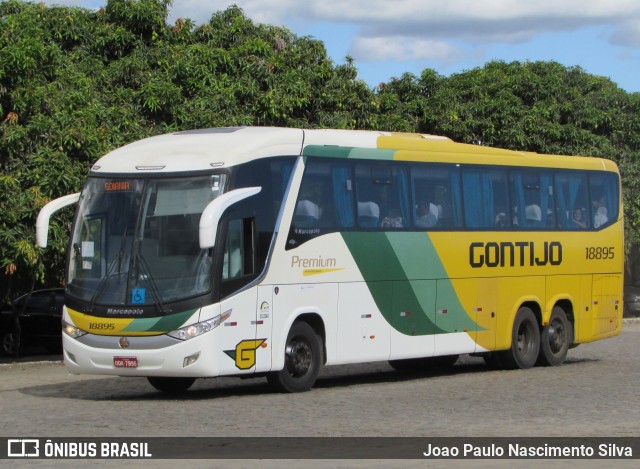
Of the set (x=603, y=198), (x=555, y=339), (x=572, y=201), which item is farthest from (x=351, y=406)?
(x=603, y=198)

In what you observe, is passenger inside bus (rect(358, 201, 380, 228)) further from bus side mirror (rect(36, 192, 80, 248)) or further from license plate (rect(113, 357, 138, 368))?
license plate (rect(113, 357, 138, 368))

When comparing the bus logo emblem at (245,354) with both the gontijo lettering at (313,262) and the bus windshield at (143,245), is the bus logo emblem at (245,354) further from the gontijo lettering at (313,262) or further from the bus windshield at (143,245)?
the gontijo lettering at (313,262)

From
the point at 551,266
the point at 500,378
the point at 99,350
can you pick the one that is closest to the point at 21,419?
the point at 99,350

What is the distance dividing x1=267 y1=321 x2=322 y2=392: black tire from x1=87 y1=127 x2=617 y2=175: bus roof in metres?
2.46

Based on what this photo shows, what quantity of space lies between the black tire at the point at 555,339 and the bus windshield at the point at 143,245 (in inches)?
339

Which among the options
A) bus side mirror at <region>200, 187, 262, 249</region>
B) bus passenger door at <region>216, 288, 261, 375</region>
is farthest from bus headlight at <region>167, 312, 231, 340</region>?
bus side mirror at <region>200, 187, 262, 249</region>

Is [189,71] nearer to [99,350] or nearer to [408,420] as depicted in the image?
[99,350]

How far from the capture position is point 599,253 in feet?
82.2

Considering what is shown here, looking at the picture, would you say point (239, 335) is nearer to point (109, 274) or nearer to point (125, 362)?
point (125, 362)

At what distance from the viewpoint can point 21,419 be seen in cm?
1516

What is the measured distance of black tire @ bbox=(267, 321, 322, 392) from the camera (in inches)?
721

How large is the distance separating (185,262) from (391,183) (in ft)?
14.4

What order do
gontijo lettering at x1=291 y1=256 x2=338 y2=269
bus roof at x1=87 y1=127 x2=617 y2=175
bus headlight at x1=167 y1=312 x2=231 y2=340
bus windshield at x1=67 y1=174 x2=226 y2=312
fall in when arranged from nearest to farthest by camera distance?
1. bus headlight at x1=167 y1=312 x2=231 y2=340
2. bus windshield at x1=67 y1=174 x2=226 y2=312
3. bus roof at x1=87 y1=127 x2=617 y2=175
4. gontijo lettering at x1=291 y1=256 x2=338 y2=269

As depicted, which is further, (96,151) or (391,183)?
(96,151)
